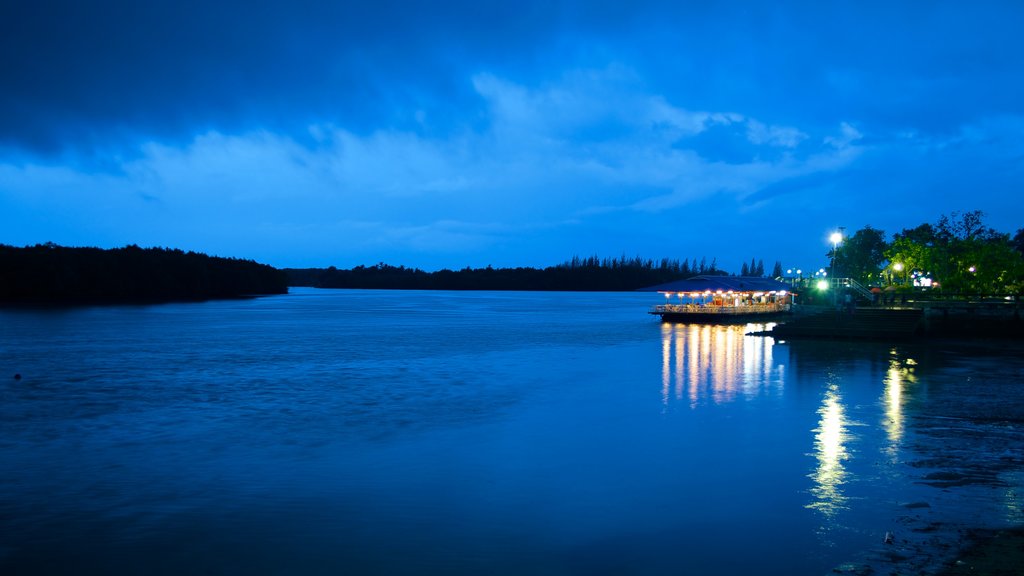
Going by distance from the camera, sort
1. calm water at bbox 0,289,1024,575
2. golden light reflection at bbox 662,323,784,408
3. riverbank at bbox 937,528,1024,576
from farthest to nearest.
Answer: golden light reflection at bbox 662,323,784,408 < calm water at bbox 0,289,1024,575 < riverbank at bbox 937,528,1024,576

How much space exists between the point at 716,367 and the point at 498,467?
17327mm

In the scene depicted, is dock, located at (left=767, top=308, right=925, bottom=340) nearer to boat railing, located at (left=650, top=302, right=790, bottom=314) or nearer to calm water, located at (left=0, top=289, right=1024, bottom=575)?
calm water, located at (left=0, top=289, right=1024, bottom=575)

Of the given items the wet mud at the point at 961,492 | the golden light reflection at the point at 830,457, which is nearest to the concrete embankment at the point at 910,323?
the wet mud at the point at 961,492

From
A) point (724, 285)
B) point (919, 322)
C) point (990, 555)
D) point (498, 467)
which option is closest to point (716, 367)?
point (498, 467)

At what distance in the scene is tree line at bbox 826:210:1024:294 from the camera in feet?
159

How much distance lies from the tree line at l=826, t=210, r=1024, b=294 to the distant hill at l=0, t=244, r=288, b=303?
11120cm

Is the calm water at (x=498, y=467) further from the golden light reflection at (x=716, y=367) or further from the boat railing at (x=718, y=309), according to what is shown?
the boat railing at (x=718, y=309)

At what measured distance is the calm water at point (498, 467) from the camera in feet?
27.8

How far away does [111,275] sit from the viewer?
123 meters

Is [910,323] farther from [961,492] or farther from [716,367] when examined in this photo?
[961,492]

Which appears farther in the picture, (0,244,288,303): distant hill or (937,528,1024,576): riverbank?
(0,244,288,303): distant hill

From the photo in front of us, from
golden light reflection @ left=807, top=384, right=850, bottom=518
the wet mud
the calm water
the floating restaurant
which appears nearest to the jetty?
the calm water

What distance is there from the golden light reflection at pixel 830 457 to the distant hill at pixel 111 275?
120 m

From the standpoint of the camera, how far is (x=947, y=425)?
49.8ft
